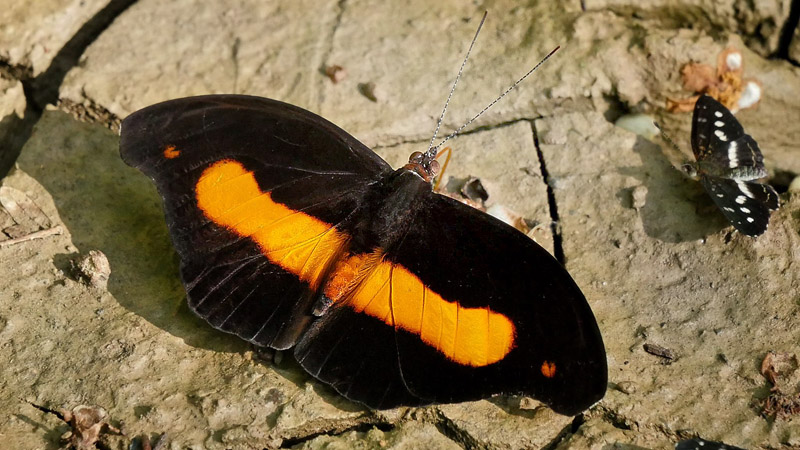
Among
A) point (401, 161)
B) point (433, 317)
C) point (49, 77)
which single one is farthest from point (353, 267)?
point (49, 77)

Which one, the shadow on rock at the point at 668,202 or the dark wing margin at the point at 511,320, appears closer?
the dark wing margin at the point at 511,320

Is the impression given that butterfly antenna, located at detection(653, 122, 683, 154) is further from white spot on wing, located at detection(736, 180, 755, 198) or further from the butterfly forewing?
white spot on wing, located at detection(736, 180, 755, 198)

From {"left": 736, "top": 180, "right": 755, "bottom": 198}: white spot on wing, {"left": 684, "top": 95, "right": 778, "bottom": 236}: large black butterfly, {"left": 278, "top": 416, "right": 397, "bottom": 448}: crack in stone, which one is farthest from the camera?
{"left": 736, "top": 180, "right": 755, "bottom": 198}: white spot on wing

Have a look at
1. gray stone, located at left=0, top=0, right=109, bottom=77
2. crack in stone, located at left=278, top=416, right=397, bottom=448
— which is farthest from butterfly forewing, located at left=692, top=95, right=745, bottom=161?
gray stone, located at left=0, top=0, right=109, bottom=77

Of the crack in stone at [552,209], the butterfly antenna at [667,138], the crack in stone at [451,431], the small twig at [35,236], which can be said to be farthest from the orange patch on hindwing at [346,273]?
the butterfly antenna at [667,138]

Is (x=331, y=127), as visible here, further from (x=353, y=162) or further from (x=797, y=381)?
(x=797, y=381)

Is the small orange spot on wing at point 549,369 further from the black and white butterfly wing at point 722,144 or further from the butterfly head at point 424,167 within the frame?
the black and white butterfly wing at point 722,144
